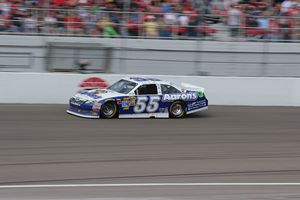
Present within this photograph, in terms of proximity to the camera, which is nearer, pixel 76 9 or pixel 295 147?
pixel 295 147

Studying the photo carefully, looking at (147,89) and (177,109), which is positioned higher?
(147,89)

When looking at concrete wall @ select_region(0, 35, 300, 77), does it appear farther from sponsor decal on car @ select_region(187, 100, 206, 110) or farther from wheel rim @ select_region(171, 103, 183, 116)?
wheel rim @ select_region(171, 103, 183, 116)

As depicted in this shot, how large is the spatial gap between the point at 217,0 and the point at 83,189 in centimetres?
1462

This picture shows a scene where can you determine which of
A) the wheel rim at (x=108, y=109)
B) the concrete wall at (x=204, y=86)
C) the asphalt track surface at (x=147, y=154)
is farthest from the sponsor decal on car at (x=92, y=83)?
the wheel rim at (x=108, y=109)

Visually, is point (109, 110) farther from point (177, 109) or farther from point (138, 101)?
point (177, 109)

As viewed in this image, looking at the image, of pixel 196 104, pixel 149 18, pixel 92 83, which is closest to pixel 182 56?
pixel 149 18

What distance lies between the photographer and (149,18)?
20.6m

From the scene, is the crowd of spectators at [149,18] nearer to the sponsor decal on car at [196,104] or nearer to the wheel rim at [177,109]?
the sponsor decal on car at [196,104]

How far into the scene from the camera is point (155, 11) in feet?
67.9

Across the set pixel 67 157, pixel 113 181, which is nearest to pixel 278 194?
pixel 113 181

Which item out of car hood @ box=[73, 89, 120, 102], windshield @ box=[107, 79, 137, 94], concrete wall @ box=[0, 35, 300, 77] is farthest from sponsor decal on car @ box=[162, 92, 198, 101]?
concrete wall @ box=[0, 35, 300, 77]

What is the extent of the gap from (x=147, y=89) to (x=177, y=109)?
3.56 feet

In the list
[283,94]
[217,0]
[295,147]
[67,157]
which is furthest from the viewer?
[217,0]

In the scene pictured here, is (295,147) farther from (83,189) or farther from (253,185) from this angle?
(83,189)
